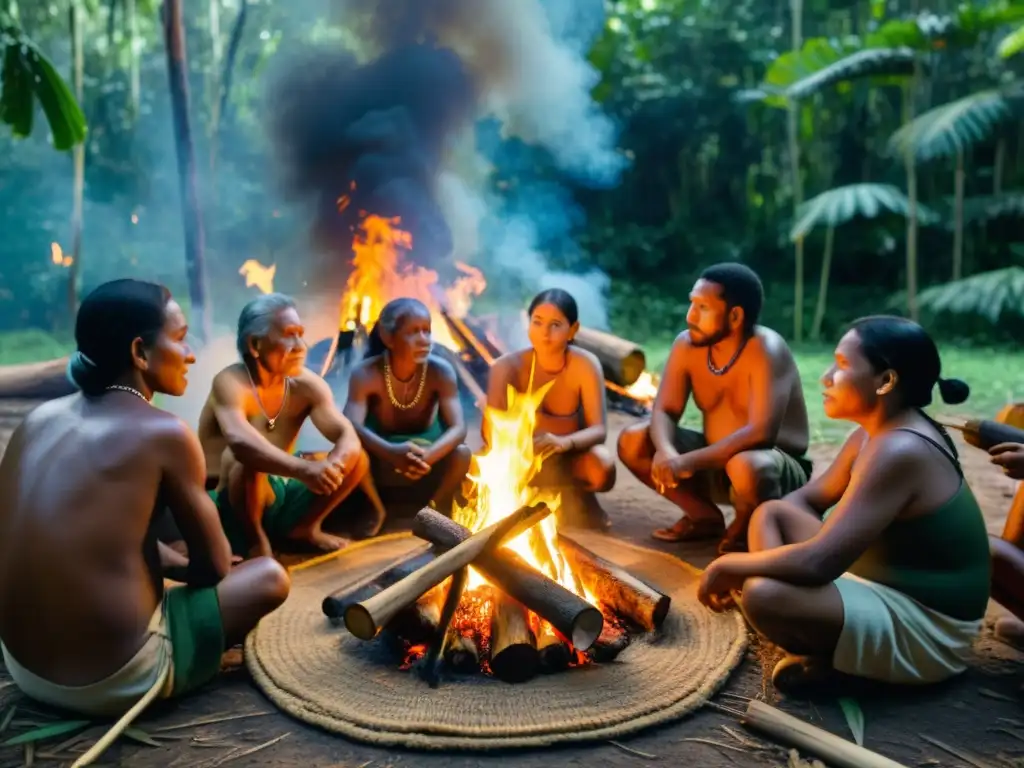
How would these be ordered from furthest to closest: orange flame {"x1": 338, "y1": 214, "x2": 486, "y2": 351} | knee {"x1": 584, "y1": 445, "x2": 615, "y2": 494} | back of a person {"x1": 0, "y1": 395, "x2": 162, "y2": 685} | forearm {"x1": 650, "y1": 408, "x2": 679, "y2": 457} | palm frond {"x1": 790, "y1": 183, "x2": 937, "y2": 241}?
palm frond {"x1": 790, "y1": 183, "x2": 937, "y2": 241} < orange flame {"x1": 338, "y1": 214, "x2": 486, "y2": 351} < knee {"x1": 584, "y1": 445, "x2": 615, "y2": 494} < forearm {"x1": 650, "y1": 408, "x2": 679, "y2": 457} < back of a person {"x1": 0, "y1": 395, "x2": 162, "y2": 685}

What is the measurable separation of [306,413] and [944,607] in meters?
3.06

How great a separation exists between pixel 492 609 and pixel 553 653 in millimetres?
381

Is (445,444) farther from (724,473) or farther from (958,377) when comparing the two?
(958,377)

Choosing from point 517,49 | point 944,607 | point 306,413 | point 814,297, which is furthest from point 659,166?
point 944,607

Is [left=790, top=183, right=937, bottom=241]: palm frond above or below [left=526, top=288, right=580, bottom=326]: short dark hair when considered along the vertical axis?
above

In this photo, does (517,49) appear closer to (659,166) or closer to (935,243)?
(659,166)

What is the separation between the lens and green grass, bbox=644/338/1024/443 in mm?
7887

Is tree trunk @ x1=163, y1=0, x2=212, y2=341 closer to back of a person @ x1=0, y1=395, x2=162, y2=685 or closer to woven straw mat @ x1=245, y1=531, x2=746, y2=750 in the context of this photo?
woven straw mat @ x1=245, y1=531, x2=746, y2=750

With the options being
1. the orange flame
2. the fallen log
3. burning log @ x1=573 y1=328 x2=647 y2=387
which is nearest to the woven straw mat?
burning log @ x1=573 y1=328 x2=647 y2=387

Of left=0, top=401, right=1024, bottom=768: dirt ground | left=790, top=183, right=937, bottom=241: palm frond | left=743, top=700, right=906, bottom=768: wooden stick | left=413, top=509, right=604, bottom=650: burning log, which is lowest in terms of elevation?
left=0, top=401, right=1024, bottom=768: dirt ground

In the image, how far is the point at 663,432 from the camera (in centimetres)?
455

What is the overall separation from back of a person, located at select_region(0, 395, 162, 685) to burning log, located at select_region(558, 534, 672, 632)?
1820 mm

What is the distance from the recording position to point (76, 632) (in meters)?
2.61

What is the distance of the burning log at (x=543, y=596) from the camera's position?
299cm
